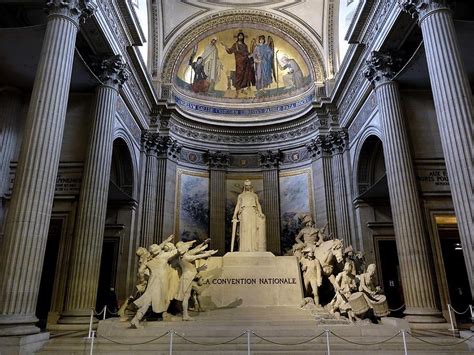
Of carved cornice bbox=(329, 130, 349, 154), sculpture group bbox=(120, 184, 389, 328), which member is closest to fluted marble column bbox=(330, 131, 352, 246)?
carved cornice bbox=(329, 130, 349, 154)

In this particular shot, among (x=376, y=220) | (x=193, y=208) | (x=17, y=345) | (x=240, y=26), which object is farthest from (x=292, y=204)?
(x=17, y=345)

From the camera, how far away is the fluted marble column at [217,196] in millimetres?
15844

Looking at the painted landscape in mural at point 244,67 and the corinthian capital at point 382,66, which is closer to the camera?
the corinthian capital at point 382,66

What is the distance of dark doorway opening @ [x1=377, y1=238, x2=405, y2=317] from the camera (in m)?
12.8

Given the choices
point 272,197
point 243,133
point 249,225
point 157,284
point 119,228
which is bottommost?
point 157,284

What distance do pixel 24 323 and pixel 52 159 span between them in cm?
287

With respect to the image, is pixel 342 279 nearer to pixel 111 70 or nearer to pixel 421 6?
pixel 421 6

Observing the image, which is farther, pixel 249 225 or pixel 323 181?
pixel 323 181

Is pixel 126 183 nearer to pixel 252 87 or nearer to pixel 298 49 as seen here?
pixel 252 87

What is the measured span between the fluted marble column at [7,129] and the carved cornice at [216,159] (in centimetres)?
835

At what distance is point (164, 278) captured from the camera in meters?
6.99

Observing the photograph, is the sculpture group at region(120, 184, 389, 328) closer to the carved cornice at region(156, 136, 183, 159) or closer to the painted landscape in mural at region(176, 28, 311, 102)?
the carved cornice at region(156, 136, 183, 159)

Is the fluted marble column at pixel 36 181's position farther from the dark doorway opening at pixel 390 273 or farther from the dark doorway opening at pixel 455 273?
the dark doorway opening at pixel 455 273

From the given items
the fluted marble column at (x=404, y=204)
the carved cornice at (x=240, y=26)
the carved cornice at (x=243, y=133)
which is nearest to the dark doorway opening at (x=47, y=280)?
the carved cornice at (x=243, y=133)
